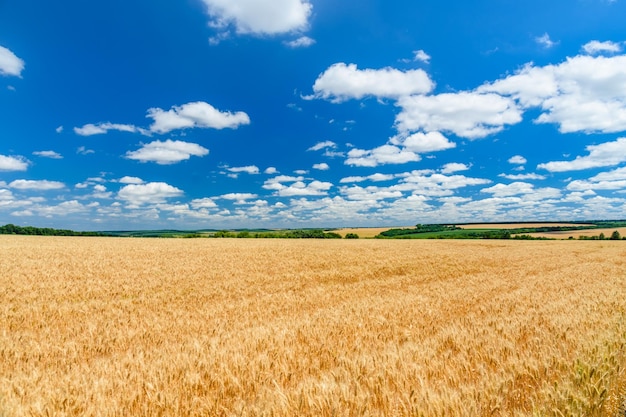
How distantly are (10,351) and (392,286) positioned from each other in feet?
38.4

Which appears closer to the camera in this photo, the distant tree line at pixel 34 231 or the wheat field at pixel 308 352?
the wheat field at pixel 308 352

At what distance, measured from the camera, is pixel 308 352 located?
5203 mm

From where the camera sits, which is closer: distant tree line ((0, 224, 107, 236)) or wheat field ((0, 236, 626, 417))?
wheat field ((0, 236, 626, 417))

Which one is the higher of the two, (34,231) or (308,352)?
(34,231)

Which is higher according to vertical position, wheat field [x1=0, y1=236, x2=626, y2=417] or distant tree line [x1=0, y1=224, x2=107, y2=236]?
distant tree line [x1=0, y1=224, x2=107, y2=236]

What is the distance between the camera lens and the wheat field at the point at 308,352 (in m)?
3.36

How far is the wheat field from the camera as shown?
3.36 meters

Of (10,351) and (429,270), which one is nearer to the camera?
(10,351)

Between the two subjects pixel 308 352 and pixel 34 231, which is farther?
pixel 34 231

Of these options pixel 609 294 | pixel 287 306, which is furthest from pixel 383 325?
pixel 609 294

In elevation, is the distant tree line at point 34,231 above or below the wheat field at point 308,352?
above

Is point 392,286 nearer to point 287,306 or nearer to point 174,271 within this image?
point 287,306

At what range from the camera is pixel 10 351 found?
5.89 m

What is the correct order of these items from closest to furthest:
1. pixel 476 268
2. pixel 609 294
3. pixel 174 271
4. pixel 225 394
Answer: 1. pixel 225 394
2. pixel 609 294
3. pixel 174 271
4. pixel 476 268
